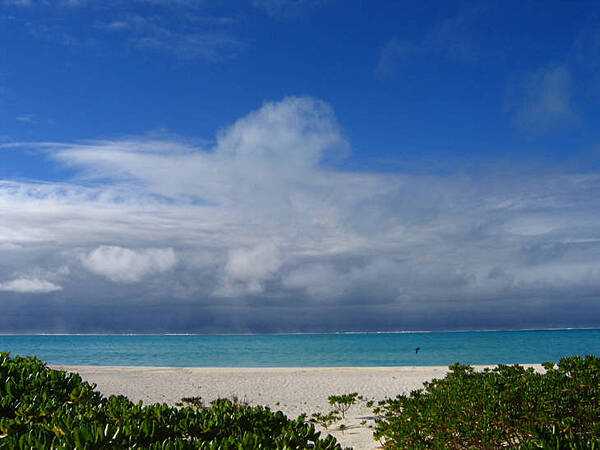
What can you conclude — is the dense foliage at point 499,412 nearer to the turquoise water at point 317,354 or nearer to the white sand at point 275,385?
the white sand at point 275,385

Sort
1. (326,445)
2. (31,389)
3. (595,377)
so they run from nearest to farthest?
1. (326,445)
2. (31,389)
3. (595,377)

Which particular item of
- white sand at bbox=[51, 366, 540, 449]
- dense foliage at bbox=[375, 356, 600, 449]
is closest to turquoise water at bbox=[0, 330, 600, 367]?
white sand at bbox=[51, 366, 540, 449]

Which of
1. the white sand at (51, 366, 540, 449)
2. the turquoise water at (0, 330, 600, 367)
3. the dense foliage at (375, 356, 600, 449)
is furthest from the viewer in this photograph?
the turquoise water at (0, 330, 600, 367)

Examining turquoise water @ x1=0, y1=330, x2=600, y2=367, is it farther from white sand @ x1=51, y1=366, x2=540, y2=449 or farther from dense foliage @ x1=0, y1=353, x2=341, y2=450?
dense foliage @ x1=0, y1=353, x2=341, y2=450

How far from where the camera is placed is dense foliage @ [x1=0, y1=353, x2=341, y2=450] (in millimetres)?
5219

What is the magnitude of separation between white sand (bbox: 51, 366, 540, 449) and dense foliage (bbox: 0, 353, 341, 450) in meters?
12.1

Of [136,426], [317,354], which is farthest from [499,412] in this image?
[317,354]

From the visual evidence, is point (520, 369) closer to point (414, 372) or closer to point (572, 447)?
point (572, 447)

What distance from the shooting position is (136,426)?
6039mm

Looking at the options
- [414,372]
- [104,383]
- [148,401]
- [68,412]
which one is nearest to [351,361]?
[414,372]

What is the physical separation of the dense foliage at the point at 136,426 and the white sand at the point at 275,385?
1211cm

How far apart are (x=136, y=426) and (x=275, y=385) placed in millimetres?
25799

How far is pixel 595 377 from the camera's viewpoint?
998cm

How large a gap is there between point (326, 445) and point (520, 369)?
7.35 m
